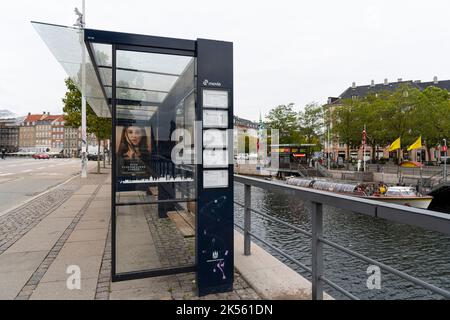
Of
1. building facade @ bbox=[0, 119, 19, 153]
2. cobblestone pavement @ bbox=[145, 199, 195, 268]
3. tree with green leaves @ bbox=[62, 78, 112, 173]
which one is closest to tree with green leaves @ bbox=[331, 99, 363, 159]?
tree with green leaves @ bbox=[62, 78, 112, 173]

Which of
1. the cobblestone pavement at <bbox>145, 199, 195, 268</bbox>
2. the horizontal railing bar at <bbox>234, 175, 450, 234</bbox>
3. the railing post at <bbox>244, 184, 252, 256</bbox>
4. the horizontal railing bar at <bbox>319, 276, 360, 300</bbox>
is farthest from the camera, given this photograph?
the railing post at <bbox>244, 184, 252, 256</bbox>

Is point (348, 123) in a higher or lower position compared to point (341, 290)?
higher

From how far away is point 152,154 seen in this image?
170 inches

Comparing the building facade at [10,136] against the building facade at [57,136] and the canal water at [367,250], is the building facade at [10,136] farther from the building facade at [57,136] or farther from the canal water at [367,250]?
the canal water at [367,250]

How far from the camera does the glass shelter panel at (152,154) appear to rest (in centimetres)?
382

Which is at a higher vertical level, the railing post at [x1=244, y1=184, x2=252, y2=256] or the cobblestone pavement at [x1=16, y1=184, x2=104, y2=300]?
the railing post at [x1=244, y1=184, x2=252, y2=256]

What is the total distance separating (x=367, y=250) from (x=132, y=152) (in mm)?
14048

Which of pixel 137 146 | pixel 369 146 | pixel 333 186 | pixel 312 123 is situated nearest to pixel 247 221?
pixel 137 146

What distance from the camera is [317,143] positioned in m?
55.9

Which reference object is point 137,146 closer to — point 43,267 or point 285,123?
point 43,267

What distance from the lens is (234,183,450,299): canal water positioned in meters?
10.6

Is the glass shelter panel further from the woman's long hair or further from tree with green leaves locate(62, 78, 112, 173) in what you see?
tree with green leaves locate(62, 78, 112, 173)

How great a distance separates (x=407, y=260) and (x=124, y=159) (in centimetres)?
1403

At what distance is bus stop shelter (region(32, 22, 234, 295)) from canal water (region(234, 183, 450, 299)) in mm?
6156
